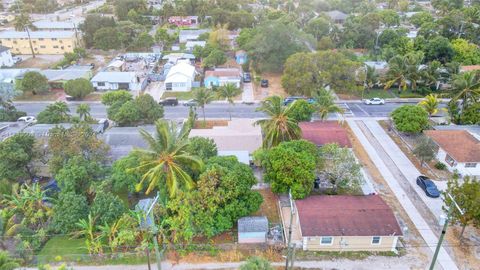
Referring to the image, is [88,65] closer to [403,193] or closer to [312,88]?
[312,88]

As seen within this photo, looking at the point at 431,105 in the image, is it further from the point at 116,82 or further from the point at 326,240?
the point at 116,82

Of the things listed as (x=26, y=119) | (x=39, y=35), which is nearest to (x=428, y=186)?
(x=26, y=119)

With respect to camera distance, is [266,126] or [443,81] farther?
[443,81]

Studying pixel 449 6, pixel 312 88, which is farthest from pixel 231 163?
pixel 449 6

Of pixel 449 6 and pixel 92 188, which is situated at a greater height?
pixel 449 6

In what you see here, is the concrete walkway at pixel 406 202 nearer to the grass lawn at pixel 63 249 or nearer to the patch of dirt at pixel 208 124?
the patch of dirt at pixel 208 124

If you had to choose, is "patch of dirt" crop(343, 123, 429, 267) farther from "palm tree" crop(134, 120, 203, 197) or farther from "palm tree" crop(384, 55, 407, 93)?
"palm tree" crop(134, 120, 203, 197)

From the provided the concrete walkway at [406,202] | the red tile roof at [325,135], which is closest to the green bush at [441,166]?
the concrete walkway at [406,202]
